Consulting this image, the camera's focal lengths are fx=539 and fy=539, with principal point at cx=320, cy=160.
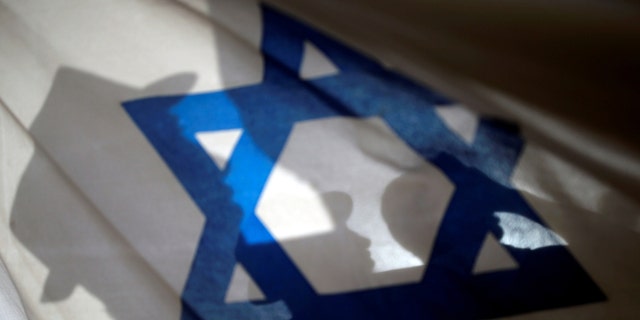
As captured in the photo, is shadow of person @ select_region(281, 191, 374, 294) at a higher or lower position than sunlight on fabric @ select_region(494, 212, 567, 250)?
lower

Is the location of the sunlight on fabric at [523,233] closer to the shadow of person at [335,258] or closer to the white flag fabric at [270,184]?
the white flag fabric at [270,184]

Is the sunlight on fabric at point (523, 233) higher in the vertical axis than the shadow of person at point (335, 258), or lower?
higher

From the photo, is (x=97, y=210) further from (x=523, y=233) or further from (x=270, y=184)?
(x=523, y=233)

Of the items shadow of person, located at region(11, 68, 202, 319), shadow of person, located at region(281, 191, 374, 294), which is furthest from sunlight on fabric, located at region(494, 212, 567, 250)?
shadow of person, located at region(11, 68, 202, 319)

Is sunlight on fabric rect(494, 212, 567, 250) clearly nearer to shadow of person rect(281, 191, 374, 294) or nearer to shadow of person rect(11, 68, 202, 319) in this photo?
shadow of person rect(281, 191, 374, 294)

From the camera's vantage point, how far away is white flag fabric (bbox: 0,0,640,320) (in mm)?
634

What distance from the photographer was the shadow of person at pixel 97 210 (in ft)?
2.17

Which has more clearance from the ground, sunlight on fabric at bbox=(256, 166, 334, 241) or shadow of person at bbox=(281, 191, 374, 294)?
sunlight on fabric at bbox=(256, 166, 334, 241)

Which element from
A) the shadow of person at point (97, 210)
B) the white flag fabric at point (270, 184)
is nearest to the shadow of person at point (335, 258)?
the white flag fabric at point (270, 184)

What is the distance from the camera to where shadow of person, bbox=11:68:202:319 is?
2.17 ft

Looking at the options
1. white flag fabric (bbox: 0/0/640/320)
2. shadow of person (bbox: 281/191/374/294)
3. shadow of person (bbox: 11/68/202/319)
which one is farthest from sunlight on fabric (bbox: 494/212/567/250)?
shadow of person (bbox: 11/68/202/319)

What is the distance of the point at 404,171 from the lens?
65cm

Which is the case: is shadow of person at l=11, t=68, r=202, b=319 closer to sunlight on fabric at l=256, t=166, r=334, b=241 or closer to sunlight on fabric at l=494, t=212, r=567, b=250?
sunlight on fabric at l=256, t=166, r=334, b=241

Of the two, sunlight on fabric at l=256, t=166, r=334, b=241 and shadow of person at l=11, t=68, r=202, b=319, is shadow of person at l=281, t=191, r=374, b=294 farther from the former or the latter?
shadow of person at l=11, t=68, r=202, b=319
